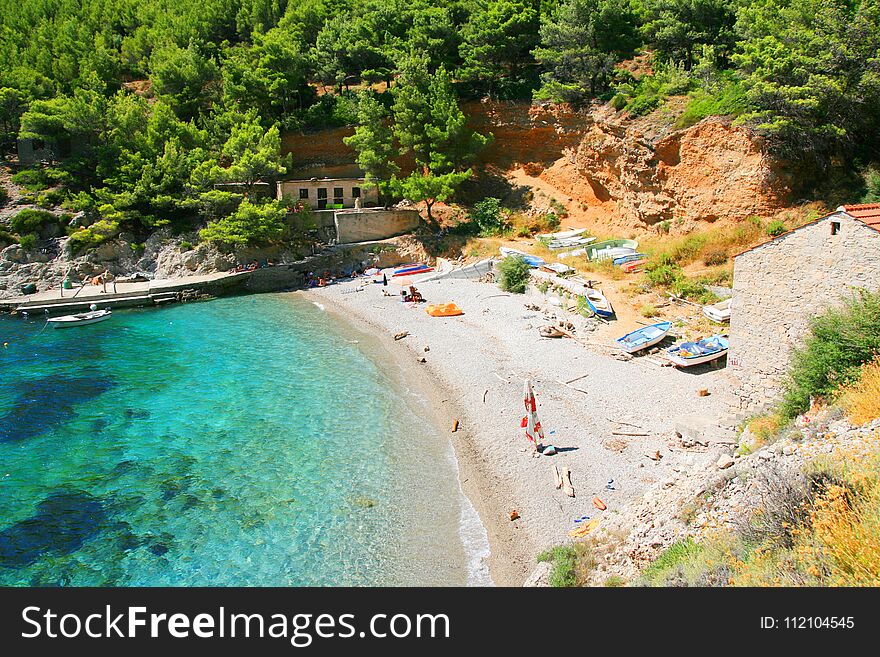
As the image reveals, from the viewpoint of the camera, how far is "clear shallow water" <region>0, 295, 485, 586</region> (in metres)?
13.4

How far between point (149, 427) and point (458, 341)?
39.4ft

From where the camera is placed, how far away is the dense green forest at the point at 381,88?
97.3ft

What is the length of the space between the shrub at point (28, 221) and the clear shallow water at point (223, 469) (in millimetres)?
13182

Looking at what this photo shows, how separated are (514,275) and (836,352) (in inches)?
783

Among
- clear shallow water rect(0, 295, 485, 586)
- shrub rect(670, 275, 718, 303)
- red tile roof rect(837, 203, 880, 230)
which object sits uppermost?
red tile roof rect(837, 203, 880, 230)

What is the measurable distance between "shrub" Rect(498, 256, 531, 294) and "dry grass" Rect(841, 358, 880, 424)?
2026 centimetres

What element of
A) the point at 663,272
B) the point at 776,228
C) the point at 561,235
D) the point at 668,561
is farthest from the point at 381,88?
the point at 668,561

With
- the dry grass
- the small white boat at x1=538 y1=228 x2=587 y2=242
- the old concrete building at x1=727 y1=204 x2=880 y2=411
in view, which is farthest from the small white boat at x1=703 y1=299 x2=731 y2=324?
the small white boat at x1=538 y1=228 x2=587 y2=242

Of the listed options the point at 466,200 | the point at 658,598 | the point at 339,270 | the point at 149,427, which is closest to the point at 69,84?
the point at 339,270

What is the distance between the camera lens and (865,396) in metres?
10.1

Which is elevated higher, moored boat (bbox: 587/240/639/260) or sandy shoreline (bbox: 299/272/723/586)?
moored boat (bbox: 587/240/639/260)

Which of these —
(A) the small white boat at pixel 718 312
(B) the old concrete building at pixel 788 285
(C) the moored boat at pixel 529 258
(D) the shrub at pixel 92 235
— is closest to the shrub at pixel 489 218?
(C) the moored boat at pixel 529 258

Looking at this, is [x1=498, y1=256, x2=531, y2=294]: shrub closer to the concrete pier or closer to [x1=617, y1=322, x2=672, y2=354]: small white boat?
[x1=617, y1=322, x2=672, y2=354]: small white boat

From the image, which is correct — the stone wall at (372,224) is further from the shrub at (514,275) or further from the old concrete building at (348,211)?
the shrub at (514,275)
